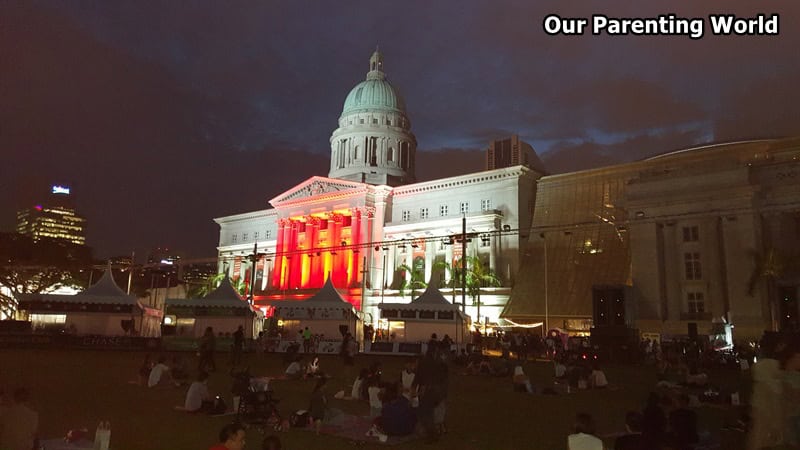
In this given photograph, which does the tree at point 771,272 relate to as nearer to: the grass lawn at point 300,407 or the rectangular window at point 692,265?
the rectangular window at point 692,265

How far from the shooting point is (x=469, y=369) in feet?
86.4

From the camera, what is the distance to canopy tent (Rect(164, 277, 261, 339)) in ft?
139

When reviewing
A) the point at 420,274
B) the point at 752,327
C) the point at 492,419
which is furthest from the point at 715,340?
the point at 420,274

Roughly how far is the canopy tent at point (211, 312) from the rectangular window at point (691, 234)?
33.4 metres

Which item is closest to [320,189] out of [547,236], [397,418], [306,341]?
[547,236]

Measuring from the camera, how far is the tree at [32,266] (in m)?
56.3

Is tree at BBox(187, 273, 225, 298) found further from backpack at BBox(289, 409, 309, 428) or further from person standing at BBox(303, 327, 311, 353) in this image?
backpack at BBox(289, 409, 309, 428)

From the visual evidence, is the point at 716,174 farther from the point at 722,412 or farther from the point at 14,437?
the point at 14,437

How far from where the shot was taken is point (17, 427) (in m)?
7.98

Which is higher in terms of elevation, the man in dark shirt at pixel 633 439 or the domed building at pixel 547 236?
the domed building at pixel 547 236

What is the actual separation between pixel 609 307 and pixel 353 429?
25.3m

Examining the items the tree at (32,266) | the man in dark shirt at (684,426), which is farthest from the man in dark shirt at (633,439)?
the tree at (32,266)

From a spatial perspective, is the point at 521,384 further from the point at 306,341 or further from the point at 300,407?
the point at 306,341

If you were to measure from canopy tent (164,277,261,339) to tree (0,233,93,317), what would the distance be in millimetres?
20570
